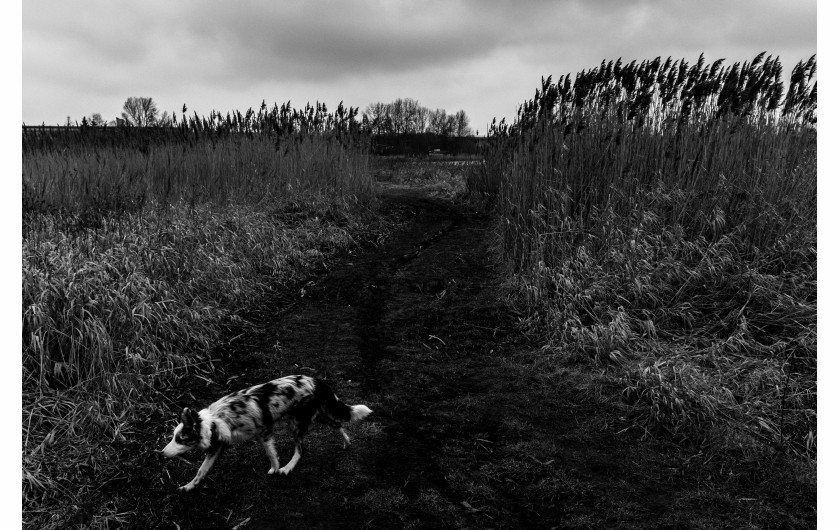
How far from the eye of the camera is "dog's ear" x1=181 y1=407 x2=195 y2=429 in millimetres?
2684

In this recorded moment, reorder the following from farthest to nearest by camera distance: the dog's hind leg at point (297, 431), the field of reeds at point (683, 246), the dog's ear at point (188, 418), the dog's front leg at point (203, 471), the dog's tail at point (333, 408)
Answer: the field of reeds at point (683, 246) → the dog's tail at point (333, 408) → the dog's hind leg at point (297, 431) → the dog's front leg at point (203, 471) → the dog's ear at point (188, 418)

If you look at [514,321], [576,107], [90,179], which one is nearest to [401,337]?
[514,321]

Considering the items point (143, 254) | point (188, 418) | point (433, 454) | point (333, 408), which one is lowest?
point (433, 454)

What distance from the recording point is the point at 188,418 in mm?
2697

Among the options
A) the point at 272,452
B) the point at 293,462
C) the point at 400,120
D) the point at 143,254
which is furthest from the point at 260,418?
the point at 400,120

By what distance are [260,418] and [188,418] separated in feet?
1.25

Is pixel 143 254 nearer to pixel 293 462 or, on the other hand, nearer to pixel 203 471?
pixel 203 471

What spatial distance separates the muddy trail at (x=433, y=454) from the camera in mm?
2695

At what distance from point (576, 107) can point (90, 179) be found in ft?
21.9

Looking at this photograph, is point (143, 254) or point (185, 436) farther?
point (143, 254)

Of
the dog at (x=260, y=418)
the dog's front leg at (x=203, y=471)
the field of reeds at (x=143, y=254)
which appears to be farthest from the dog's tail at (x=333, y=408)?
the field of reeds at (x=143, y=254)

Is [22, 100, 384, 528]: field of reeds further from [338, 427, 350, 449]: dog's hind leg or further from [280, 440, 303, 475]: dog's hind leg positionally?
[338, 427, 350, 449]: dog's hind leg

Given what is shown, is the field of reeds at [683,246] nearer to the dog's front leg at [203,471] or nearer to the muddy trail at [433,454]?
the muddy trail at [433,454]

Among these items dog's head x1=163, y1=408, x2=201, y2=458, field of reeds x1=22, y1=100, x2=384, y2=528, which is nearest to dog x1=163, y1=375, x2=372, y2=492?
dog's head x1=163, y1=408, x2=201, y2=458
